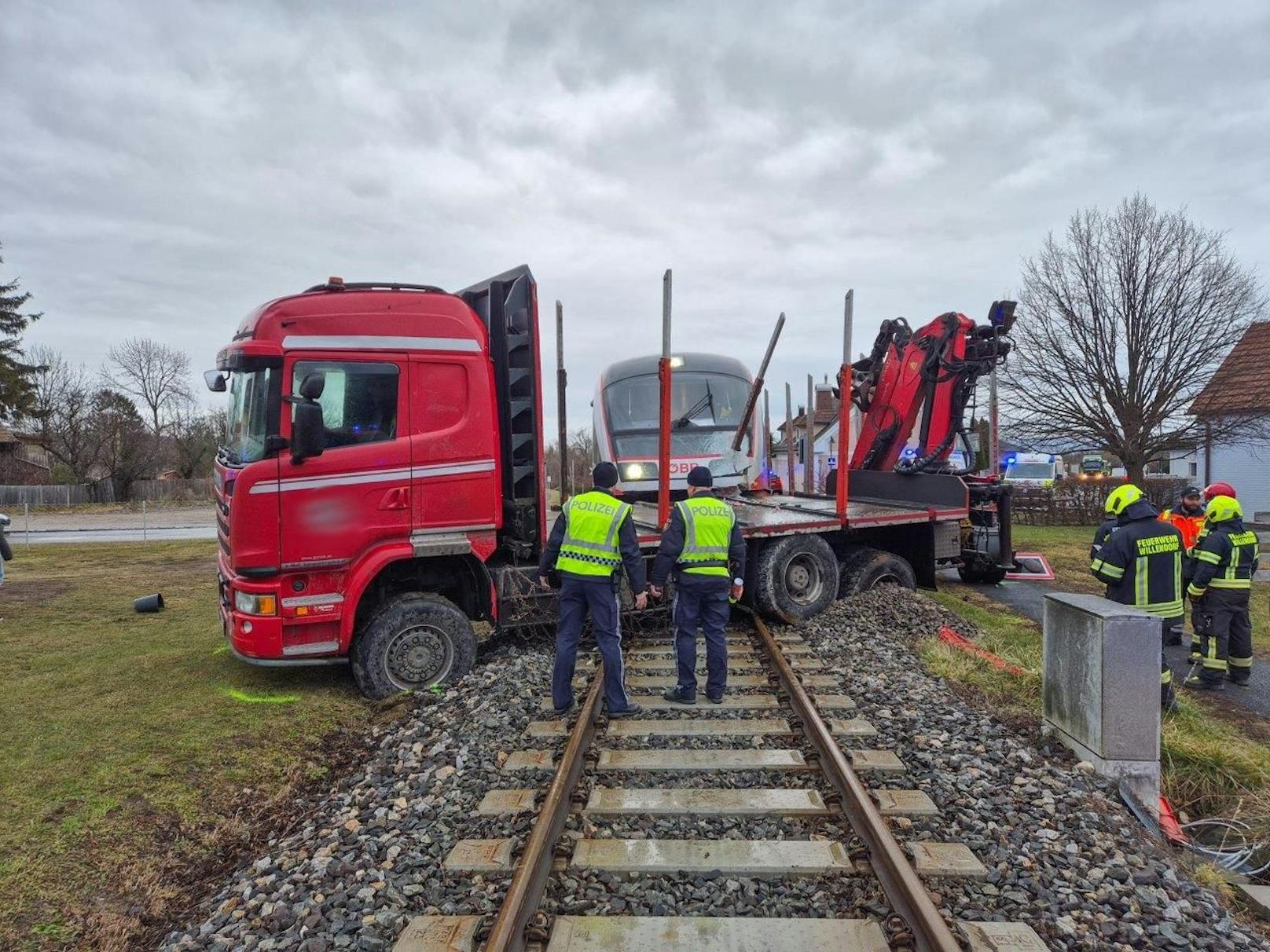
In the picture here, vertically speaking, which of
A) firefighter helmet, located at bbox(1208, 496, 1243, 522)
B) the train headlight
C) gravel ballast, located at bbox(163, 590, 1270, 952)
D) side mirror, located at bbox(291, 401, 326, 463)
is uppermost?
side mirror, located at bbox(291, 401, 326, 463)

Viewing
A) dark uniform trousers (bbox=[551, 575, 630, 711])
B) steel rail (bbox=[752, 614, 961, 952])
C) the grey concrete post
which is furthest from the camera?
dark uniform trousers (bbox=[551, 575, 630, 711])

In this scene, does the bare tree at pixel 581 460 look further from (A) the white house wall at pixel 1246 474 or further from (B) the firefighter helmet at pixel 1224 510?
(A) the white house wall at pixel 1246 474

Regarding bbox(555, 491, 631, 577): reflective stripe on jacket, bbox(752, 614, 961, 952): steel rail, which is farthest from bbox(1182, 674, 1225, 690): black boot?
bbox(555, 491, 631, 577): reflective stripe on jacket

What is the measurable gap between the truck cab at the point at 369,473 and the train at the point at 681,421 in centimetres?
329

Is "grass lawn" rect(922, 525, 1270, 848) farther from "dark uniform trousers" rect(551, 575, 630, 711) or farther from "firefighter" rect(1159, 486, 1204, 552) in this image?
"dark uniform trousers" rect(551, 575, 630, 711)

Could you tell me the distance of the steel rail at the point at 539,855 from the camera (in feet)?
8.93

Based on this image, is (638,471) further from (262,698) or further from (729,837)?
(729,837)

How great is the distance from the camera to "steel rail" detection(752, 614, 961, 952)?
2.71m

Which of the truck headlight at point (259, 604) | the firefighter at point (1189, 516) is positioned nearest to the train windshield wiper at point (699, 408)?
the firefighter at point (1189, 516)

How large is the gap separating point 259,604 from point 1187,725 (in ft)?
22.6

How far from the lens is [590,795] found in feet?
13.0

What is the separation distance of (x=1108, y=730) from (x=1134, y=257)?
20.9 m

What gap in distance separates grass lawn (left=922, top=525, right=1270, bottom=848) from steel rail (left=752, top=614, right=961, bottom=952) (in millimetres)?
1736

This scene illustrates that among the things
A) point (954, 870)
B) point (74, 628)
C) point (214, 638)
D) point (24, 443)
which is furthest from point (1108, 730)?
point (24, 443)
